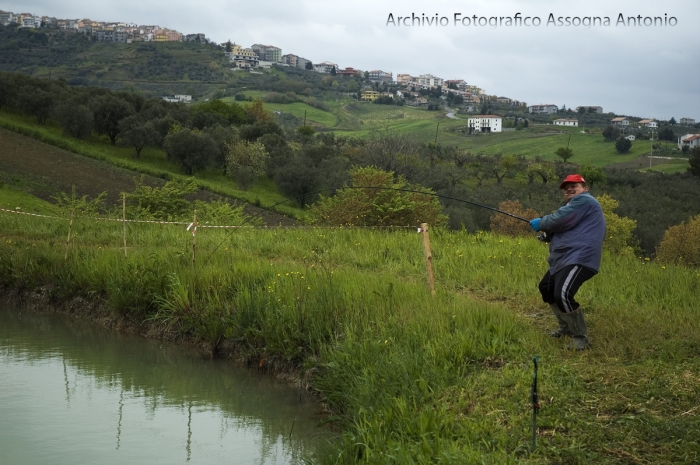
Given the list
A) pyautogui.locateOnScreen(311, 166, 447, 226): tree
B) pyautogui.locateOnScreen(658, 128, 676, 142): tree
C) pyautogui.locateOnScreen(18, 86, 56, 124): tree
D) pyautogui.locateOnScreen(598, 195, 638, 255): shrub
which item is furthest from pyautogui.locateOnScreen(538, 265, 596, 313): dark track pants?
pyautogui.locateOnScreen(658, 128, 676, 142): tree

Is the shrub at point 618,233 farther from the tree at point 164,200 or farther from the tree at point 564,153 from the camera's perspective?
the tree at point 564,153

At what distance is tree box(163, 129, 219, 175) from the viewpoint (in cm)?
6425

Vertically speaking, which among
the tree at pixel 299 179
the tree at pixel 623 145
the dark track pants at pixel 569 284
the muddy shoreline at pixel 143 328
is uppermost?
the tree at pixel 623 145

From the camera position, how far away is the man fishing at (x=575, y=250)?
8055mm

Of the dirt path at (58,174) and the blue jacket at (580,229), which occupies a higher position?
the blue jacket at (580,229)

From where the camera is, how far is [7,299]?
1478 cm

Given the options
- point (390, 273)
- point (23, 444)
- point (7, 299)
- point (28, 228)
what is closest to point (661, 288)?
point (390, 273)

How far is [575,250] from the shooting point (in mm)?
8086

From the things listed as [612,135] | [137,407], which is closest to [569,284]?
[137,407]

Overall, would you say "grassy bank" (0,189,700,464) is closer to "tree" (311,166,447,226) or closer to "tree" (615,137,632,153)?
"tree" (311,166,447,226)

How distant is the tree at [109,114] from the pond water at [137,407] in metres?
57.8

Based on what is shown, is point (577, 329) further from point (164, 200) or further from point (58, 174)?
point (58, 174)

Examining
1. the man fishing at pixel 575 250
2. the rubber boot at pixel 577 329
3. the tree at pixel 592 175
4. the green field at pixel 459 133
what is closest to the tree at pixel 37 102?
the green field at pixel 459 133

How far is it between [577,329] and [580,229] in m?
1.03
